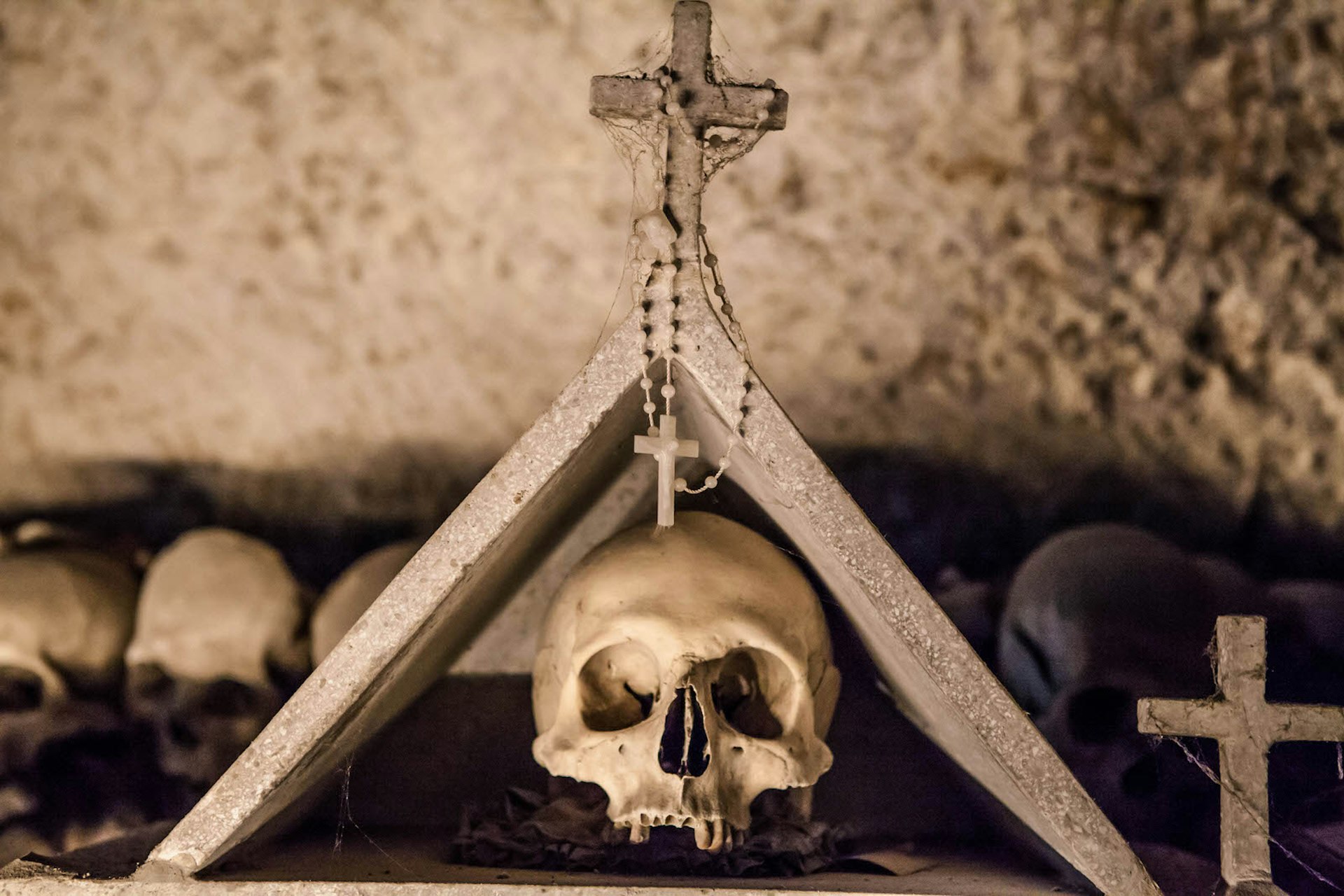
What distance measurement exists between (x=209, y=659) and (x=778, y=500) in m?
1.17

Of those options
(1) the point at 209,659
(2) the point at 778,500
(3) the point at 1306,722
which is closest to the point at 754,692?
(2) the point at 778,500

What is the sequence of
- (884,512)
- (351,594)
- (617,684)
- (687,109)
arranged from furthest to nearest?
1. (884,512)
2. (351,594)
3. (617,684)
4. (687,109)

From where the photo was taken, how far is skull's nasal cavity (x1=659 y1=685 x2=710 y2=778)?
1272 mm

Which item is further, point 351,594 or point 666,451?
point 351,594

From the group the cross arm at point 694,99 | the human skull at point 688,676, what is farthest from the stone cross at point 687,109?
the human skull at point 688,676

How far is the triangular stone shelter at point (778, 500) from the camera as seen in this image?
1.17m

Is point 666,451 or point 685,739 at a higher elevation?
point 666,451

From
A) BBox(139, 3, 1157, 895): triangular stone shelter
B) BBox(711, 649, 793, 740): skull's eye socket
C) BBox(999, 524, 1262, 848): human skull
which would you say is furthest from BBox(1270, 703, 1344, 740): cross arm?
BBox(711, 649, 793, 740): skull's eye socket

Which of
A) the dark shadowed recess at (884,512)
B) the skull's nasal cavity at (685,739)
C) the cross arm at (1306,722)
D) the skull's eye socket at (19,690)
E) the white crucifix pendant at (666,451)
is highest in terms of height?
the white crucifix pendant at (666,451)

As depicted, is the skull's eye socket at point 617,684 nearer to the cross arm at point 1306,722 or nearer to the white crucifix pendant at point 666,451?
the white crucifix pendant at point 666,451

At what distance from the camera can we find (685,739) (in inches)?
51.8

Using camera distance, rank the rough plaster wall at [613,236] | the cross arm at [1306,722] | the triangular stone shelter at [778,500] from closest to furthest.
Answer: the triangular stone shelter at [778,500], the cross arm at [1306,722], the rough plaster wall at [613,236]

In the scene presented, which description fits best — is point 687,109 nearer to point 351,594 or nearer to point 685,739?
point 685,739

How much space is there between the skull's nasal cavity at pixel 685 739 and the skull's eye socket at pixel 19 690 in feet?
3.87
